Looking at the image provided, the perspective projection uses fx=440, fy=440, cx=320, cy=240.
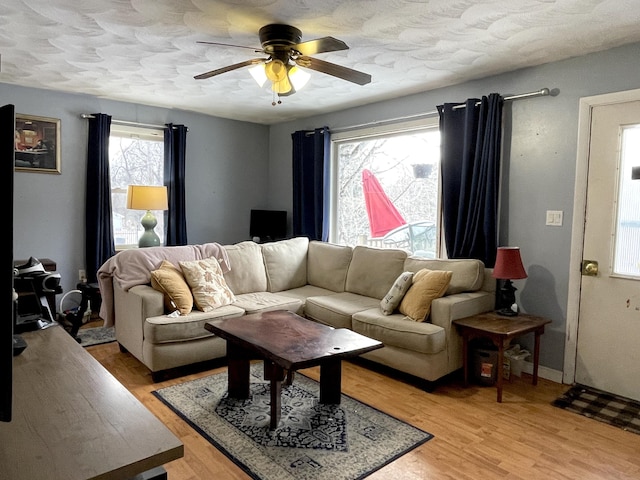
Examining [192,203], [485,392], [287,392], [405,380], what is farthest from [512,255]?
[192,203]

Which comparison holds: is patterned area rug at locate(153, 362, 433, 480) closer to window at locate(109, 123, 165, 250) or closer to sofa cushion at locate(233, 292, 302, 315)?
sofa cushion at locate(233, 292, 302, 315)

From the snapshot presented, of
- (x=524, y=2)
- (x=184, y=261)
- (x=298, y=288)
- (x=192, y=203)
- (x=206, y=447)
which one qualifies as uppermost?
(x=524, y=2)

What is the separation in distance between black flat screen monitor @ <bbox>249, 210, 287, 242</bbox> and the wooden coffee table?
2592 mm

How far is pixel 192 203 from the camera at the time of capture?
5363mm

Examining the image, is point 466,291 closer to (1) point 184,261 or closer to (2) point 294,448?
(2) point 294,448

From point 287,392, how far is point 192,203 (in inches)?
123

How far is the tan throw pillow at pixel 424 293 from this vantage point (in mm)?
3203

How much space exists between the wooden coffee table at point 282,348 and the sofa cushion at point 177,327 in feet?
1.41

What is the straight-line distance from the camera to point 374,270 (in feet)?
13.3

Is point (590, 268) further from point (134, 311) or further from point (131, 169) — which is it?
point (131, 169)

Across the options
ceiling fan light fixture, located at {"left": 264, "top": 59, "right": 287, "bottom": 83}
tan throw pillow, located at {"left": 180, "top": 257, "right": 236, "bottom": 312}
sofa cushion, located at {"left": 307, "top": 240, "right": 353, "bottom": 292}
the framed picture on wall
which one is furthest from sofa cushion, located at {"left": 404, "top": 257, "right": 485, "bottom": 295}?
the framed picture on wall

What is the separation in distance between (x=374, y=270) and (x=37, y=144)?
3481 millimetres

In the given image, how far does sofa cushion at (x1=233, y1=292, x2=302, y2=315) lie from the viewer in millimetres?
3605

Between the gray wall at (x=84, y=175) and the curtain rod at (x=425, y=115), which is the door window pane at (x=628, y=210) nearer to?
the curtain rod at (x=425, y=115)
